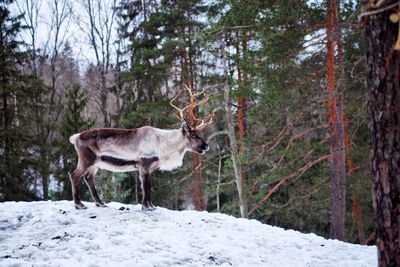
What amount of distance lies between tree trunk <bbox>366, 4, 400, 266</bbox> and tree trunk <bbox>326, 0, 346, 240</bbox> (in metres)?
6.95

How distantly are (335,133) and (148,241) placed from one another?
6149 mm

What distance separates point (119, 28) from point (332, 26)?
14.8 metres

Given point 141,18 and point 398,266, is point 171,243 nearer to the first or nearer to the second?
point 398,266

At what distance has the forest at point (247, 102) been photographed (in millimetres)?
10008

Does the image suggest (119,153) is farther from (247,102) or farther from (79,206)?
(247,102)

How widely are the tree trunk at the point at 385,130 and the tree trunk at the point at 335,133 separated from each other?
6946 mm

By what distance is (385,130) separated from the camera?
290 cm

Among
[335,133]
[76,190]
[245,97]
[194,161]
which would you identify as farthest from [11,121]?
[335,133]

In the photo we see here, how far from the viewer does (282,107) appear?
11.0 m

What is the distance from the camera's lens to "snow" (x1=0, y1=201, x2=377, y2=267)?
17.8 ft

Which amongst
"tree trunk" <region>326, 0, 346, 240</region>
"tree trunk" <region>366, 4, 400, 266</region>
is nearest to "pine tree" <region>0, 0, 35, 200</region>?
"tree trunk" <region>326, 0, 346, 240</region>

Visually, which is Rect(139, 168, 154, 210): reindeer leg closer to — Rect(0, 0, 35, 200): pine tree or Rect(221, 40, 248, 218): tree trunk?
Rect(221, 40, 248, 218): tree trunk

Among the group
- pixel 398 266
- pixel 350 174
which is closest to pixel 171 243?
pixel 398 266

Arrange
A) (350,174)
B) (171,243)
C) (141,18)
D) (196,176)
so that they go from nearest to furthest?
(171,243), (350,174), (196,176), (141,18)
